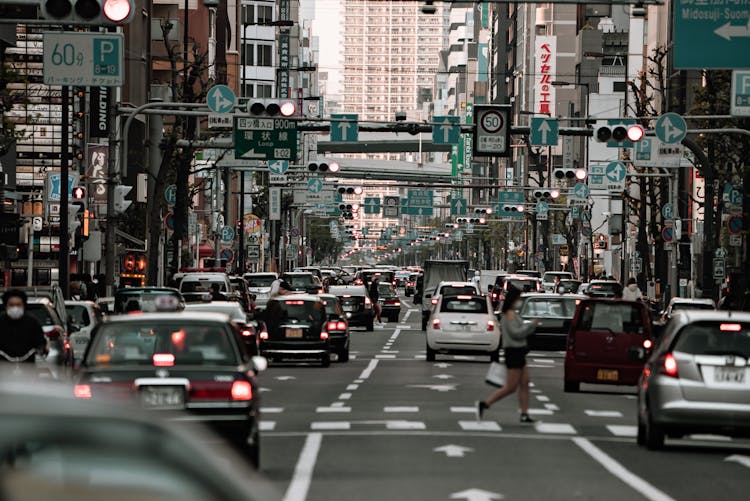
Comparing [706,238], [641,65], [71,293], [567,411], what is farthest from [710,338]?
[641,65]

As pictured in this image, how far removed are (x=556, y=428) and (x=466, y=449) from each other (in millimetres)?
3445

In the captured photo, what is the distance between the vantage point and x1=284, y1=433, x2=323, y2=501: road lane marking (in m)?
14.2

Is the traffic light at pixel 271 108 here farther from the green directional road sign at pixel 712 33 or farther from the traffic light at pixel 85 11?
the traffic light at pixel 85 11

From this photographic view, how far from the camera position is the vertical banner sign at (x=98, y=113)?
6290cm

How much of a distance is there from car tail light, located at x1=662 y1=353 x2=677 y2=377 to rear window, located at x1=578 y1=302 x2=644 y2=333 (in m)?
11.6

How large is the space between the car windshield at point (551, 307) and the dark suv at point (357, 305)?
17180mm

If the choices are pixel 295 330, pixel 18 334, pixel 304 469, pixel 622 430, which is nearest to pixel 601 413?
pixel 622 430

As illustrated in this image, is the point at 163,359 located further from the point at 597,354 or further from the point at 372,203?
the point at 372,203

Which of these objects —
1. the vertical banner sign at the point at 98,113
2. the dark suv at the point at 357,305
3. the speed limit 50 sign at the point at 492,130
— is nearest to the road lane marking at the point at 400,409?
the speed limit 50 sign at the point at 492,130

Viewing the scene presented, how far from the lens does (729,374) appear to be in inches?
728

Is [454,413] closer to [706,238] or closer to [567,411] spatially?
[567,411]

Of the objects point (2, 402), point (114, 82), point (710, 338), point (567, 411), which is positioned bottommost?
point (567, 411)

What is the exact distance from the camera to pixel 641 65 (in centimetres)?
12388

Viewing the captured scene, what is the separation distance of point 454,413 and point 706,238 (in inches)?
1187
